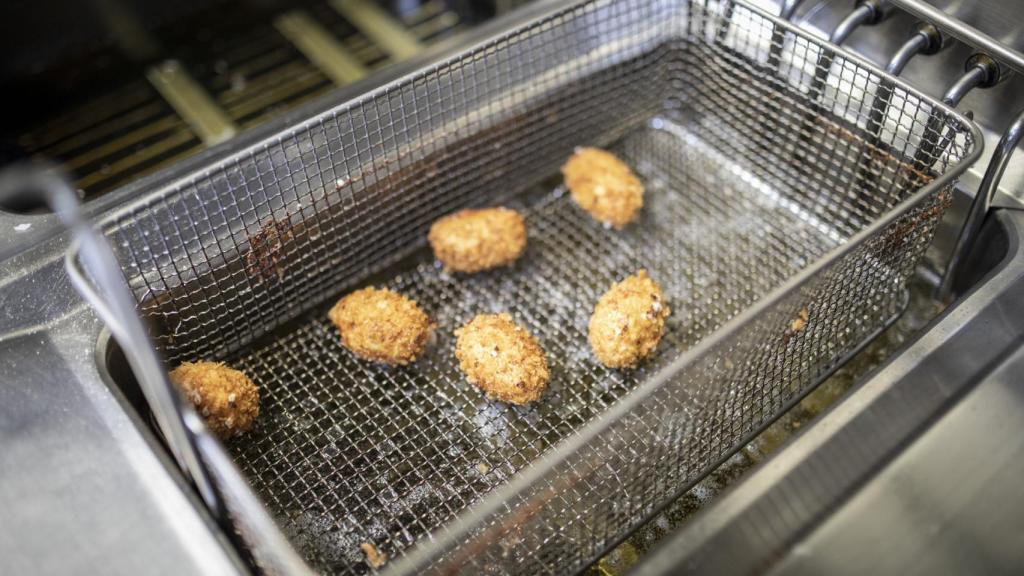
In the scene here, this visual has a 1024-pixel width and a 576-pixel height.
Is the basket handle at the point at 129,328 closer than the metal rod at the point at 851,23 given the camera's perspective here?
Yes

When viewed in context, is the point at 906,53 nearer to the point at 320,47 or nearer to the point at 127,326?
the point at 127,326

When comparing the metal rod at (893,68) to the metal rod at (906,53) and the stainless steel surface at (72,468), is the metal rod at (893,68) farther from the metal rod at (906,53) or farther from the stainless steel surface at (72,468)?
the stainless steel surface at (72,468)

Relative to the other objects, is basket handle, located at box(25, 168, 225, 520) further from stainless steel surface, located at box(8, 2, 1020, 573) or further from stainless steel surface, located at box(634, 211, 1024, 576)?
stainless steel surface, located at box(634, 211, 1024, 576)

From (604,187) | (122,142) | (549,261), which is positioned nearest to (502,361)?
(549,261)

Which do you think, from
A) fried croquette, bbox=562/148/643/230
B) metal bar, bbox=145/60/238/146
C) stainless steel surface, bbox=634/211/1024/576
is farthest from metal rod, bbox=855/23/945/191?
metal bar, bbox=145/60/238/146

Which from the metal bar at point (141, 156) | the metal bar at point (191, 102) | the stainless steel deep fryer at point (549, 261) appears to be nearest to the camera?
the stainless steel deep fryer at point (549, 261)

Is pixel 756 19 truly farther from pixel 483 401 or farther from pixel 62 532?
pixel 62 532

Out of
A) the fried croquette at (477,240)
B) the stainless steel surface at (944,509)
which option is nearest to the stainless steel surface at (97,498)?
the stainless steel surface at (944,509)
